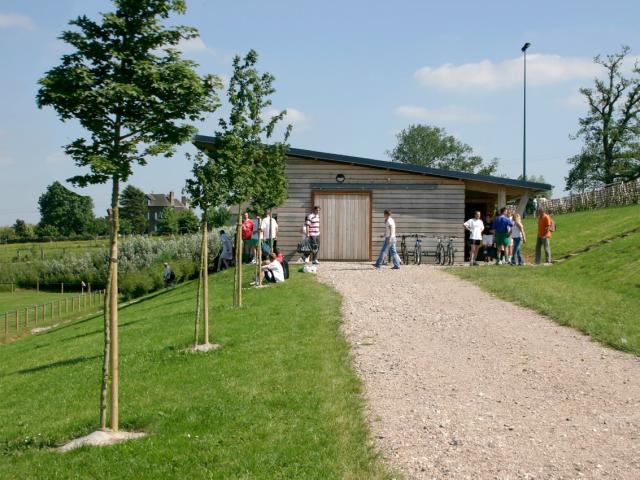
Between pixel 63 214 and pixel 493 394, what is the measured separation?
376 ft

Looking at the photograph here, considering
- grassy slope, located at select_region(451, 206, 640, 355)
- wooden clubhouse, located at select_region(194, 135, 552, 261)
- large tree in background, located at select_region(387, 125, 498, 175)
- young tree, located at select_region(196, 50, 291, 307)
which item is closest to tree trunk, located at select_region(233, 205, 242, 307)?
young tree, located at select_region(196, 50, 291, 307)

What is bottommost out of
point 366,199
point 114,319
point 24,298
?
point 24,298

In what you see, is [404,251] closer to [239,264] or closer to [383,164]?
[383,164]

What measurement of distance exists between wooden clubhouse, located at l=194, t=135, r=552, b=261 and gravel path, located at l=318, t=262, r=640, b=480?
1032 centimetres

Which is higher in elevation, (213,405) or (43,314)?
(213,405)

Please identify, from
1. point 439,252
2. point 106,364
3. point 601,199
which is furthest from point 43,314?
point 601,199

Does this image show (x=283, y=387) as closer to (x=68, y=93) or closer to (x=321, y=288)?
(x=68, y=93)

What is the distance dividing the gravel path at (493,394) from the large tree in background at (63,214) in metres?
108

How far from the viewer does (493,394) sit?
25.0 feet

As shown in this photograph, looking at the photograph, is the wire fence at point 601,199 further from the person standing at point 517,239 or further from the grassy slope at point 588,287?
the person standing at point 517,239

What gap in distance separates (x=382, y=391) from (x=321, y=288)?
8927mm

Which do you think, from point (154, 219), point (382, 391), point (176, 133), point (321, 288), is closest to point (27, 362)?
point (321, 288)

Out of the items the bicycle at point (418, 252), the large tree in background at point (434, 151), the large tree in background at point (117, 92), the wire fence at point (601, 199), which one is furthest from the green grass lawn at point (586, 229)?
the large tree in background at point (434, 151)

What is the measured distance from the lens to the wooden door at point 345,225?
23.8 meters
